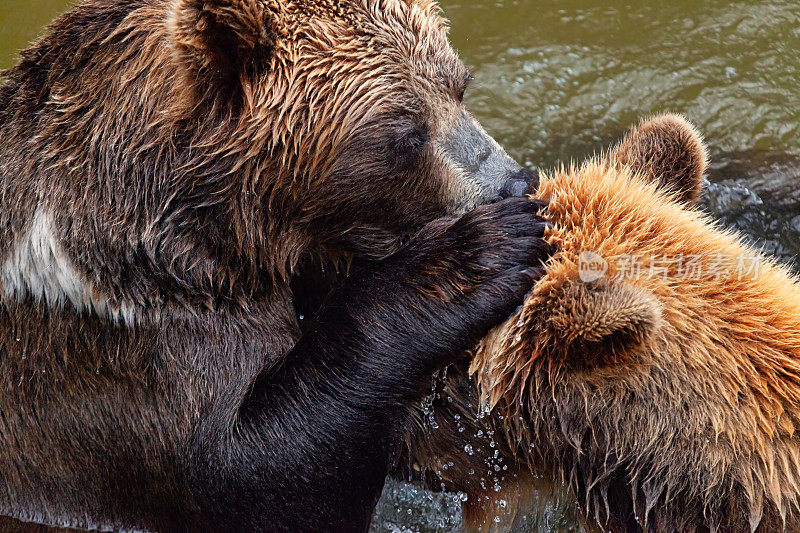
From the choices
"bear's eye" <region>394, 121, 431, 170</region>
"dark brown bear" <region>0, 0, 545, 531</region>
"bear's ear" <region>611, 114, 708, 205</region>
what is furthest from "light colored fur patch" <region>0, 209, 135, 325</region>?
"bear's ear" <region>611, 114, 708, 205</region>

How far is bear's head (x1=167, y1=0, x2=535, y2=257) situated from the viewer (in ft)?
12.3

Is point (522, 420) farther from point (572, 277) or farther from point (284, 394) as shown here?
point (284, 394)

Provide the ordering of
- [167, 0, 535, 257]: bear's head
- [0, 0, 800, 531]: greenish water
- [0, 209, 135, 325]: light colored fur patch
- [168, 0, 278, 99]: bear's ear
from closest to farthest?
[168, 0, 278, 99]: bear's ear → [167, 0, 535, 257]: bear's head → [0, 209, 135, 325]: light colored fur patch → [0, 0, 800, 531]: greenish water

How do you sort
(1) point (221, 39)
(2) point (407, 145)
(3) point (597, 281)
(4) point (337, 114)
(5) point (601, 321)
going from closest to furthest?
(5) point (601, 321), (3) point (597, 281), (1) point (221, 39), (4) point (337, 114), (2) point (407, 145)

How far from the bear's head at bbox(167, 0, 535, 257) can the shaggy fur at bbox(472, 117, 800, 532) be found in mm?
681

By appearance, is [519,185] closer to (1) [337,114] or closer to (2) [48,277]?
(1) [337,114]

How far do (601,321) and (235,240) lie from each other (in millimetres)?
1561

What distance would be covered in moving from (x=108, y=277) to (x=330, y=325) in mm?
903

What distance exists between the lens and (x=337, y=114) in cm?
394

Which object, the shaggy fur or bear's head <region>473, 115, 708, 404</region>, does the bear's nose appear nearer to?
bear's head <region>473, 115, 708, 404</region>

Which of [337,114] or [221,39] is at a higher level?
[221,39]

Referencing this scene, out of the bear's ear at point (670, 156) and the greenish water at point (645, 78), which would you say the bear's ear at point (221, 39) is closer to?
the bear's ear at point (670, 156)

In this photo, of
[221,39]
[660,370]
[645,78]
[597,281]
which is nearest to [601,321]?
[597,281]

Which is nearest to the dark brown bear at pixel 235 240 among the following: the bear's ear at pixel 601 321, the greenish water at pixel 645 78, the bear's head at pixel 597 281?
the bear's head at pixel 597 281
